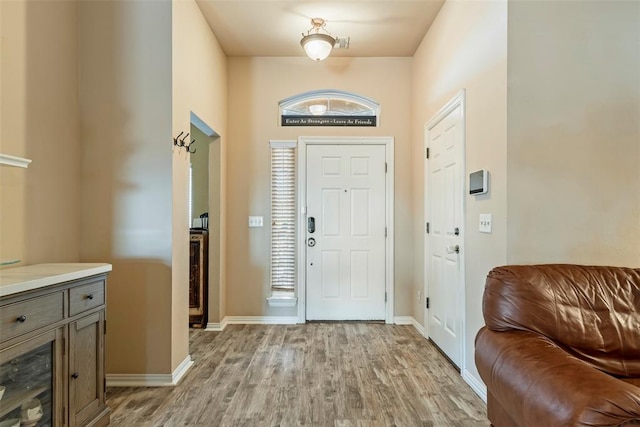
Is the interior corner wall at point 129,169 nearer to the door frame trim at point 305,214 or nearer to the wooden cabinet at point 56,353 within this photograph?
the wooden cabinet at point 56,353

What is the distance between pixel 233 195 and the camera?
3.97 meters

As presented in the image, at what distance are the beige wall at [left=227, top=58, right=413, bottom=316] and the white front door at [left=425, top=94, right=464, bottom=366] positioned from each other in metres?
0.51

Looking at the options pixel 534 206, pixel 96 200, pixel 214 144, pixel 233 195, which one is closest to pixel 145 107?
pixel 96 200

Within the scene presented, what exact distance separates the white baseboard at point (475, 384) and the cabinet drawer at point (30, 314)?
250cm

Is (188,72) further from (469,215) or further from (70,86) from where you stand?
A: (469,215)

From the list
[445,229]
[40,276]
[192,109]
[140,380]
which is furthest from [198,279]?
[445,229]

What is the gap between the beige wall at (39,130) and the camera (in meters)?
1.91

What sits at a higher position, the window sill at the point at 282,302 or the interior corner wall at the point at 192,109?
the interior corner wall at the point at 192,109

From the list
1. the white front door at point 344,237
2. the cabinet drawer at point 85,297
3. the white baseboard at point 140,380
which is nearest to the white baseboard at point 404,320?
the white front door at point 344,237

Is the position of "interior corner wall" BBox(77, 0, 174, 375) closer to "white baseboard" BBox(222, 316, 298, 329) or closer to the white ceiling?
the white ceiling

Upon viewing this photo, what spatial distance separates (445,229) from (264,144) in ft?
7.31

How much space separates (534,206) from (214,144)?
121 inches

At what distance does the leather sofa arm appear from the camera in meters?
1.08

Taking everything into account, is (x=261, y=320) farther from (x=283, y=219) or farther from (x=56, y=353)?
(x=56, y=353)
